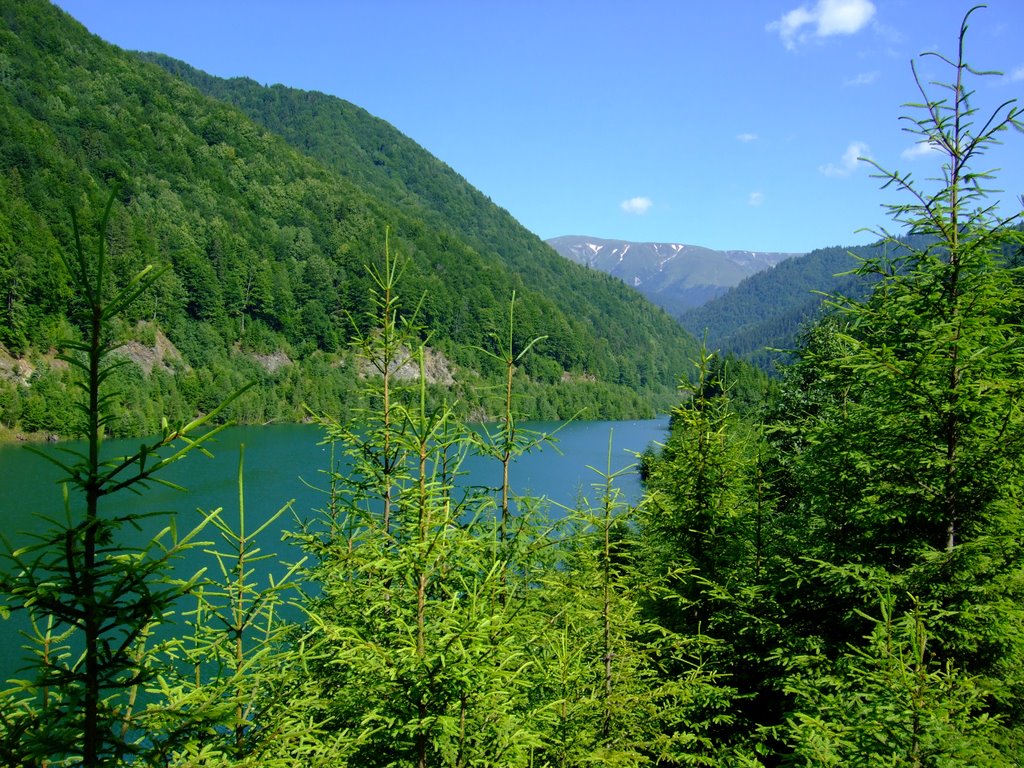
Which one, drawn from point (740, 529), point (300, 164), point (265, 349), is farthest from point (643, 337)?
point (740, 529)

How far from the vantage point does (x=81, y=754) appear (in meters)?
1.92

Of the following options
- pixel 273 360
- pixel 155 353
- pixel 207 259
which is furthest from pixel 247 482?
pixel 207 259

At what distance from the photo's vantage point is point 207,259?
91.6 m

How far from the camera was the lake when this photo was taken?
85.0ft

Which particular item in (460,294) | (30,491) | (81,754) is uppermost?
(460,294)

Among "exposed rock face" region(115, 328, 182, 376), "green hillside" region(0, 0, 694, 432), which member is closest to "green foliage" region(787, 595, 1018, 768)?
"green hillside" region(0, 0, 694, 432)

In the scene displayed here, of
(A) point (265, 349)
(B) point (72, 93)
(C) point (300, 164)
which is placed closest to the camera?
(A) point (265, 349)

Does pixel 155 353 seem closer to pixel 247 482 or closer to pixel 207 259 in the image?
pixel 207 259

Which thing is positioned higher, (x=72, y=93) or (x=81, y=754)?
(x=72, y=93)

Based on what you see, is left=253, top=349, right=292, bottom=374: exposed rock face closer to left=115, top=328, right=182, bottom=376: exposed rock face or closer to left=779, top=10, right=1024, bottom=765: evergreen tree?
left=115, top=328, right=182, bottom=376: exposed rock face

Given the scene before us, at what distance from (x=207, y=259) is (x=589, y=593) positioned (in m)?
100

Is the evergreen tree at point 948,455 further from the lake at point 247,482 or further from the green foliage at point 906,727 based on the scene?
the lake at point 247,482

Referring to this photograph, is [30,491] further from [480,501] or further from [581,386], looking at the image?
[581,386]

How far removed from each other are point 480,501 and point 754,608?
364cm
